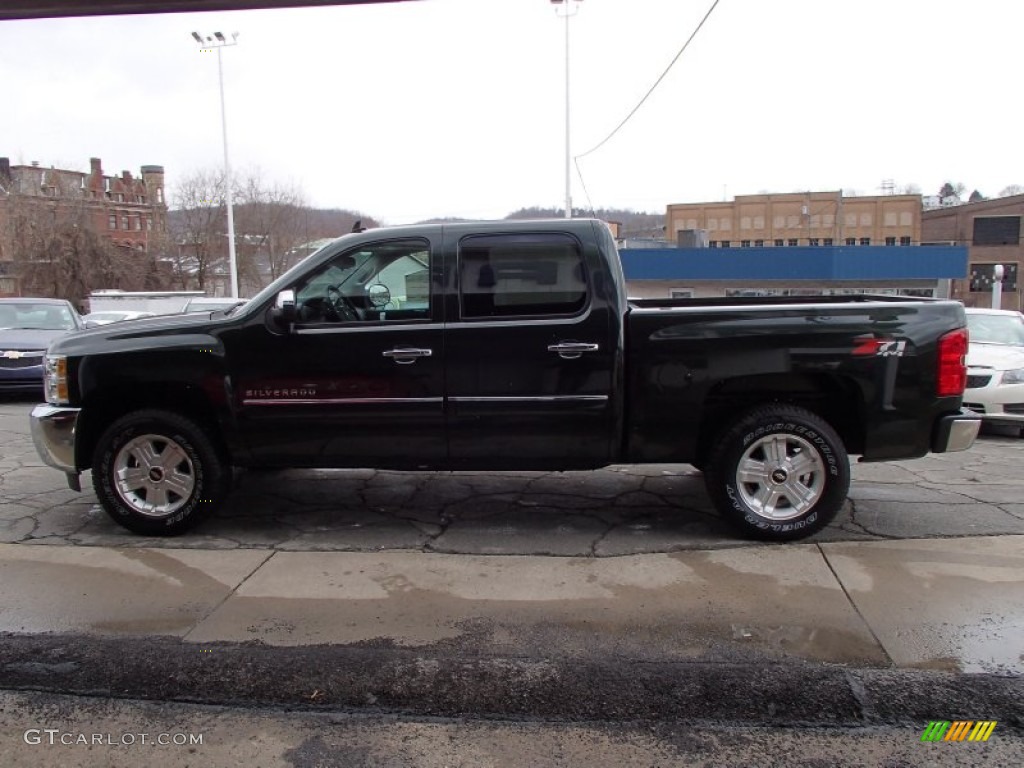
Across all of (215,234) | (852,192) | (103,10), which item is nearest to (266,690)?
(103,10)

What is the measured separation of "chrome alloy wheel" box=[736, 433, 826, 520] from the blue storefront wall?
3035 centimetres

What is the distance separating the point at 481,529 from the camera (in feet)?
16.9

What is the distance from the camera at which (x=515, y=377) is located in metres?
4.66

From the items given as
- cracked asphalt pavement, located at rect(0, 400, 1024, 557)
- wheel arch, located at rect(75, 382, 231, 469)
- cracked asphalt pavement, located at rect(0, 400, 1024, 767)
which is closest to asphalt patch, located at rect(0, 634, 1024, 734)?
cracked asphalt pavement, located at rect(0, 400, 1024, 767)

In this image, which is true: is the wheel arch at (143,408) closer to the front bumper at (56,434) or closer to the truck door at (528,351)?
the front bumper at (56,434)

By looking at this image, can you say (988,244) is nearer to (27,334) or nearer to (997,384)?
(997,384)

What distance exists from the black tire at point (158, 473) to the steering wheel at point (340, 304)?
1200 millimetres

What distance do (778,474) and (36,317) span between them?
12.3 meters

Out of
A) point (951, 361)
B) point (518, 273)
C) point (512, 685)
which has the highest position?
point (518, 273)

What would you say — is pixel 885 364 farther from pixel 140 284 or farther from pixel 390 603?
pixel 140 284

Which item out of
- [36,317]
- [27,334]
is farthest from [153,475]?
[36,317]

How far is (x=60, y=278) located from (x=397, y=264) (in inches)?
2240

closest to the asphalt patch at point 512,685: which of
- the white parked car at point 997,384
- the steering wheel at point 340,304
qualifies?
the steering wheel at point 340,304

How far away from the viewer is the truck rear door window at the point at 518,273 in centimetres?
470
